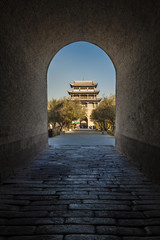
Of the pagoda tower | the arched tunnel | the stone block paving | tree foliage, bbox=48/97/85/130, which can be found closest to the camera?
the stone block paving

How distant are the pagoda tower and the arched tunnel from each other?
143 feet

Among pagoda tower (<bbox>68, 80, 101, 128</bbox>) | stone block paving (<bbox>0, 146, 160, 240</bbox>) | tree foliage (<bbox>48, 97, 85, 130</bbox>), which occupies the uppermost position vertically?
pagoda tower (<bbox>68, 80, 101, 128</bbox>)

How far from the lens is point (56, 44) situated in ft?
23.6

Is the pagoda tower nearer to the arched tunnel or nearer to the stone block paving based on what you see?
the arched tunnel

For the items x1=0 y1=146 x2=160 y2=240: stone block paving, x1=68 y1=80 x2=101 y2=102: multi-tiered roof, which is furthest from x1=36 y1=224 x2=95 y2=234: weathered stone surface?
x1=68 y1=80 x2=101 y2=102: multi-tiered roof

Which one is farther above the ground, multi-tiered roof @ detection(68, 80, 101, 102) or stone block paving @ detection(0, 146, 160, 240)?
multi-tiered roof @ detection(68, 80, 101, 102)

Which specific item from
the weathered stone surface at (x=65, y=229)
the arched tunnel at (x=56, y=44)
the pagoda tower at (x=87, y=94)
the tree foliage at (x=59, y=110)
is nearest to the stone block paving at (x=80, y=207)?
the weathered stone surface at (x=65, y=229)

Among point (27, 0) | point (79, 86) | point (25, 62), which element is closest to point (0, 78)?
point (25, 62)

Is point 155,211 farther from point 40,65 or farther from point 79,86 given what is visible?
point 79,86

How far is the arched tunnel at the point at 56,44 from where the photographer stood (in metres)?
3.77

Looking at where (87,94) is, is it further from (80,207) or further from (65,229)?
(65,229)

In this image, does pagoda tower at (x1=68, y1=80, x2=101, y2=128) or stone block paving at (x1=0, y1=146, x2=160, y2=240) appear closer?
stone block paving at (x1=0, y1=146, x2=160, y2=240)

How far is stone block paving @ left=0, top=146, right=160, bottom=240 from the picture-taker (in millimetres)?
1920

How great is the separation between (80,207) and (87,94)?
50.8m
